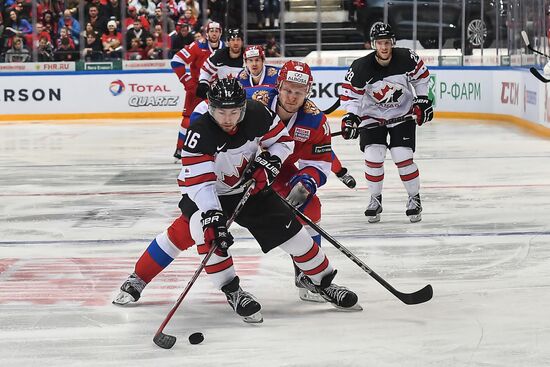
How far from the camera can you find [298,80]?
427 cm

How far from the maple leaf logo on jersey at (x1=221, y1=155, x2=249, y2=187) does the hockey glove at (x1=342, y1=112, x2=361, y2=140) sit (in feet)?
7.49

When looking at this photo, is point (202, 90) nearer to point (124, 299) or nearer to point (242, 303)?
point (124, 299)

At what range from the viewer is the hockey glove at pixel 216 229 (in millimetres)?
3852

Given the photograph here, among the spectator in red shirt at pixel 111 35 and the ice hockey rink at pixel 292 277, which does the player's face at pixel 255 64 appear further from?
the spectator in red shirt at pixel 111 35

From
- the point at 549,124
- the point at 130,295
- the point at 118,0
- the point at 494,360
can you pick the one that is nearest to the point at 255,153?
the point at 130,295

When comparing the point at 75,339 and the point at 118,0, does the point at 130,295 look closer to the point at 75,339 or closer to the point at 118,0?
the point at 75,339

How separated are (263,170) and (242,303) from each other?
0.51 metres

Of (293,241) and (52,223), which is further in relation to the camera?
(52,223)

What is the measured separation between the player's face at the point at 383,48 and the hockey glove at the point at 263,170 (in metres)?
2.46

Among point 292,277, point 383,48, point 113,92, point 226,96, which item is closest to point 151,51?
point 113,92

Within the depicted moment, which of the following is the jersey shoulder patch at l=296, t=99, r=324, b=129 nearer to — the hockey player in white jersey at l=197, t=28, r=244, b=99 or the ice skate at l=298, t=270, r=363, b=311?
the ice skate at l=298, t=270, r=363, b=311

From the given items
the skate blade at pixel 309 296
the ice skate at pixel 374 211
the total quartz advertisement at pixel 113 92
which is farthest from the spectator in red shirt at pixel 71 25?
the skate blade at pixel 309 296

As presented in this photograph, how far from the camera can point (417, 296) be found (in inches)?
171

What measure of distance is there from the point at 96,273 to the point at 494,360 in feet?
7.27
